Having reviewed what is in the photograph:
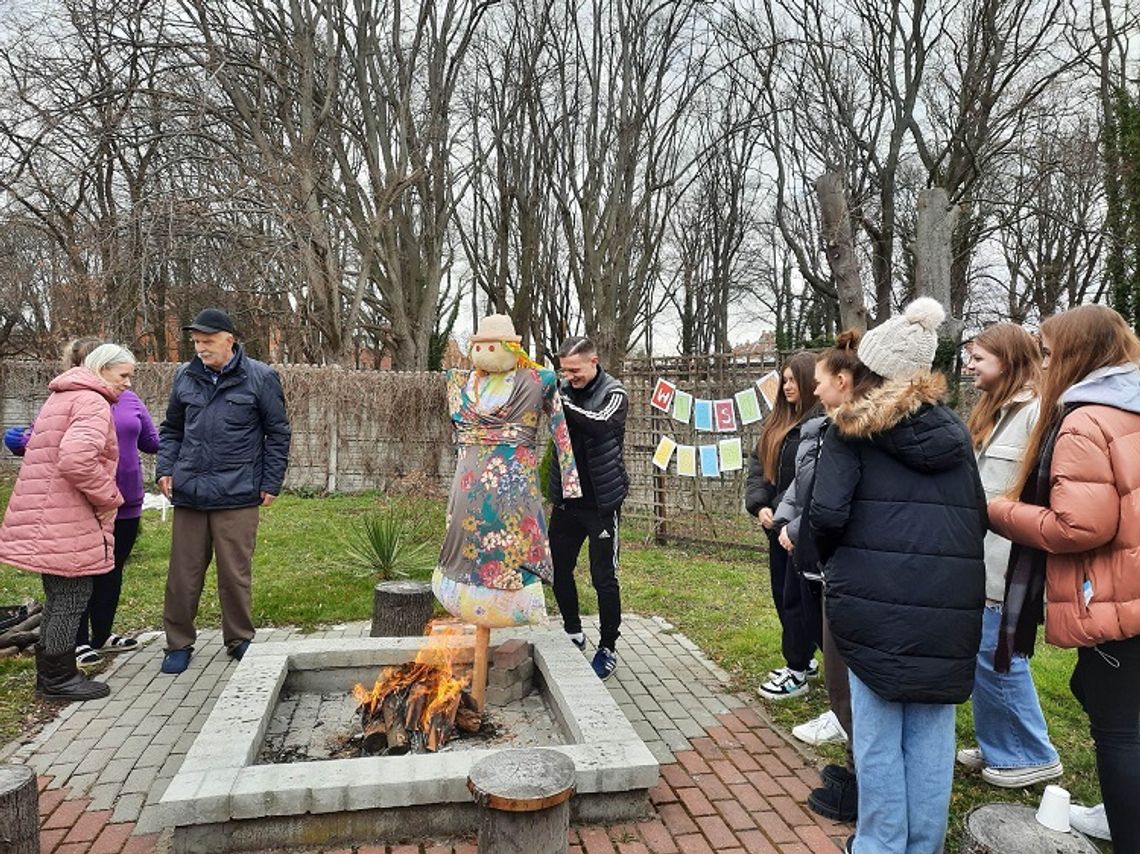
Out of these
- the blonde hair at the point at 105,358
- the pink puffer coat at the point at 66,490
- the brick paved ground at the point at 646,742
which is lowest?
the brick paved ground at the point at 646,742

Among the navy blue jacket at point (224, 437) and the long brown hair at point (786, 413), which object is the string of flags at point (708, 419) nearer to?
the long brown hair at point (786, 413)

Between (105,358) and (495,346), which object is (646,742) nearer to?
(495,346)

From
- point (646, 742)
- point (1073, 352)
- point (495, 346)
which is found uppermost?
point (495, 346)

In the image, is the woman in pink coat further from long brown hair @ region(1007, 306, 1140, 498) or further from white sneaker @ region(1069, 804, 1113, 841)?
white sneaker @ region(1069, 804, 1113, 841)

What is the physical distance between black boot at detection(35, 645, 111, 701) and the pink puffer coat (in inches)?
21.2

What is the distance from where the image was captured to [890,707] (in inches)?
101

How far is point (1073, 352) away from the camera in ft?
8.64

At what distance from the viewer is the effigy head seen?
12.0 ft

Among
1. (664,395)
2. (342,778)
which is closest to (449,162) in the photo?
(664,395)

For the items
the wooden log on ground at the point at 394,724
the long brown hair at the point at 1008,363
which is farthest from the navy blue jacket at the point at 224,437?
the long brown hair at the point at 1008,363

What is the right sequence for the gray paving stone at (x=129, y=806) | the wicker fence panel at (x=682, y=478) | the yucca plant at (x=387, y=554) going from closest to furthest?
1. the gray paving stone at (x=129, y=806)
2. the yucca plant at (x=387, y=554)
3. the wicker fence panel at (x=682, y=478)

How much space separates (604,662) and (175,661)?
2621mm

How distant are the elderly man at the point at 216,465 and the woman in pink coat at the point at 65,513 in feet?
1.51

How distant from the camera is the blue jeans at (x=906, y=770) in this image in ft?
8.36
